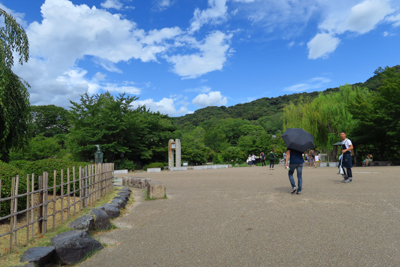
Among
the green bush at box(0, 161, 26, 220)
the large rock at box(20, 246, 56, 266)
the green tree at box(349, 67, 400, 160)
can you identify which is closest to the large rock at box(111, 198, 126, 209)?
the green bush at box(0, 161, 26, 220)

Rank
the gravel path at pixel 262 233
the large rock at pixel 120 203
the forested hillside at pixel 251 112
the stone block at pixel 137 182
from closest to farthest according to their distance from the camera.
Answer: the gravel path at pixel 262 233
the large rock at pixel 120 203
the stone block at pixel 137 182
the forested hillside at pixel 251 112

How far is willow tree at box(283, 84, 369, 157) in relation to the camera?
2556 cm

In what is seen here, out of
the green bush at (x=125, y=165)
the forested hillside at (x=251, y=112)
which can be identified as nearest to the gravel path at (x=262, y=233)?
the green bush at (x=125, y=165)

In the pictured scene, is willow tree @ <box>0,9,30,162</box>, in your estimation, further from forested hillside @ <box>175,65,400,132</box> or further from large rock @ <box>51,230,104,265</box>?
forested hillside @ <box>175,65,400,132</box>

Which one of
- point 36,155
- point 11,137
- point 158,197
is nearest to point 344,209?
point 158,197

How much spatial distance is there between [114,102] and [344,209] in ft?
84.4

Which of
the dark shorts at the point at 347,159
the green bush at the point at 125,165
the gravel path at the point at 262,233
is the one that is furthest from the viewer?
the green bush at the point at 125,165

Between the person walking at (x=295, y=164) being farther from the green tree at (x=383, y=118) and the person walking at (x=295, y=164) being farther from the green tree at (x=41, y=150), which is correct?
the green tree at (x=41, y=150)

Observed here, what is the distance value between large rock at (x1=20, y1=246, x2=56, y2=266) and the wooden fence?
23.9 inches

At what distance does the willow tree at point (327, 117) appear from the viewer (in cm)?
2556

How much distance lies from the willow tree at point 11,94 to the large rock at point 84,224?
6105 millimetres

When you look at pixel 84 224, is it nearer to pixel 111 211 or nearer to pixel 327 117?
pixel 111 211

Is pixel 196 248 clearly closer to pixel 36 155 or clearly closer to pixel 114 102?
pixel 114 102

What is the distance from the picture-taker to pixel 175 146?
27.7 meters
